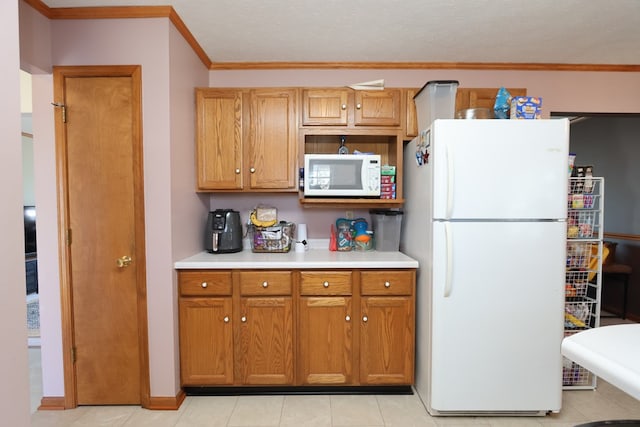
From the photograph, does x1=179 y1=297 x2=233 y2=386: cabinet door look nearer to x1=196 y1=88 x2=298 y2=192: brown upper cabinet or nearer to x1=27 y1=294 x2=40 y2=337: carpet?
x1=196 y1=88 x2=298 y2=192: brown upper cabinet

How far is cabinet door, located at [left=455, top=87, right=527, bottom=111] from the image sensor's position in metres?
2.39

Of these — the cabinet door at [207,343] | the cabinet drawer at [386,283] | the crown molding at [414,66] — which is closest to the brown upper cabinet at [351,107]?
the crown molding at [414,66]

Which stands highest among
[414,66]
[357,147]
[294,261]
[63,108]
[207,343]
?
[414,66]

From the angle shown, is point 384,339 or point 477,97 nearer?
point 384,339

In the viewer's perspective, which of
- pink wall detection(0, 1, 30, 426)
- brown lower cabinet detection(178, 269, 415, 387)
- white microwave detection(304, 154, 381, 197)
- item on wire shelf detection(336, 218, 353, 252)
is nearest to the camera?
pink wall detection(0, 1, 30, 426)

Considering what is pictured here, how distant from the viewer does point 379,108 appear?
2.40m

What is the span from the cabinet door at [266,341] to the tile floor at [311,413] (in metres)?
0.17

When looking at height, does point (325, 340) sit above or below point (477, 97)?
below

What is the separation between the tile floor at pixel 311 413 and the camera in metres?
1.90

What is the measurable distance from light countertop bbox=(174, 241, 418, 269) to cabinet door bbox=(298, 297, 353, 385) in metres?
0.24

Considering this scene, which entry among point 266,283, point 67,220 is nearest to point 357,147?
point 266,283

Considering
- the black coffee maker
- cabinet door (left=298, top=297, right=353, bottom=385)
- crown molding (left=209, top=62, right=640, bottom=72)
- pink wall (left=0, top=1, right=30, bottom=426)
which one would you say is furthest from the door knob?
crown molding (left=209, top=62, right=640, bottom=72)

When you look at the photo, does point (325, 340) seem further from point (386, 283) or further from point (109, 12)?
point (109, 12)

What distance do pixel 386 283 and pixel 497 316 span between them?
0.67m
